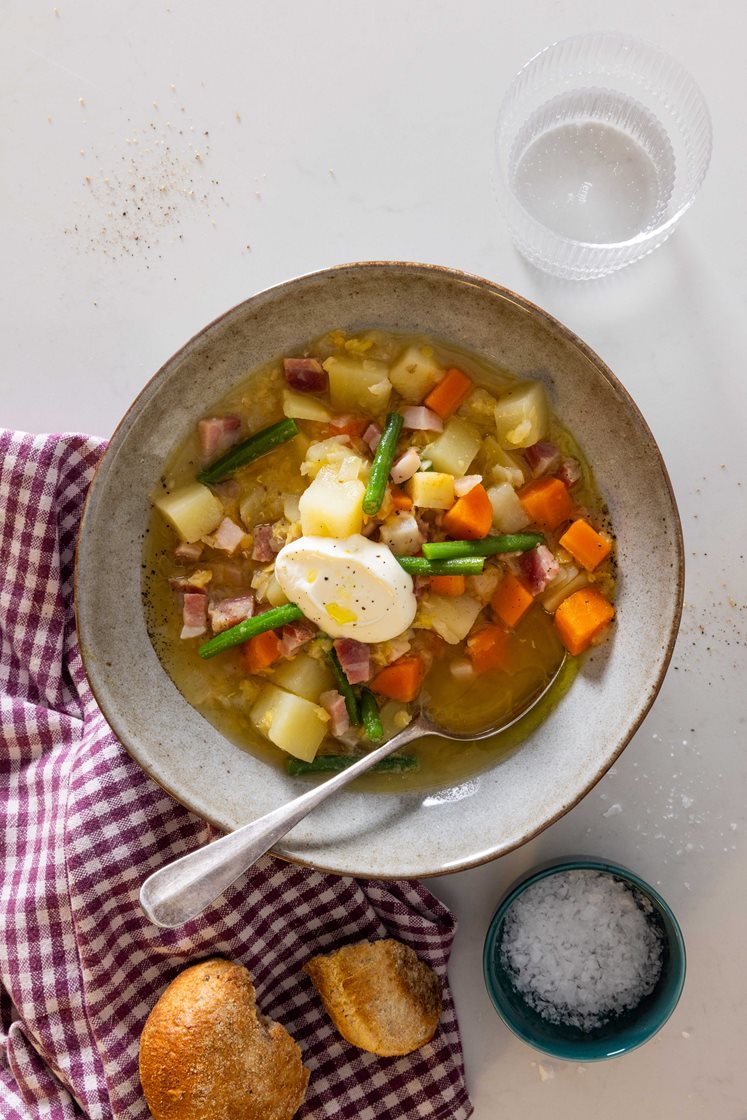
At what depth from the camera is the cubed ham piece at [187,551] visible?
3.14m

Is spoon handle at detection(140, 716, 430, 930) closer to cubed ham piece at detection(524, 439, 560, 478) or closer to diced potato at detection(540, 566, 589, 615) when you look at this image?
diced potato at detection(540, 566, 589, 615)

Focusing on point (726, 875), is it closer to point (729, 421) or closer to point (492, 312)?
point (729, 421)

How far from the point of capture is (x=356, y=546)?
3.00m

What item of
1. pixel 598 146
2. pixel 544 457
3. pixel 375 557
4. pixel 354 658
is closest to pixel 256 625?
Answer: pixel 354 658

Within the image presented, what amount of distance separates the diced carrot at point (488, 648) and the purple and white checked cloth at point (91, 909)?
93cm

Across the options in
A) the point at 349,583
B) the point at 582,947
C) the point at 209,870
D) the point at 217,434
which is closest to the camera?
the point at 209,870

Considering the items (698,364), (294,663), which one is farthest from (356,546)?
(698,364)

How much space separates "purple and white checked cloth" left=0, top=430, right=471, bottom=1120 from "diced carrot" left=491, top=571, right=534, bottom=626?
1.12 m

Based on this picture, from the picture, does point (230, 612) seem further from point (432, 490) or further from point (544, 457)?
point (544, 457)

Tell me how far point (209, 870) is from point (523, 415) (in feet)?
5.65

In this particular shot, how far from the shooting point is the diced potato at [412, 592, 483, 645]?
3145 millimetres

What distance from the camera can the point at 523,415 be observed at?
9.89ft

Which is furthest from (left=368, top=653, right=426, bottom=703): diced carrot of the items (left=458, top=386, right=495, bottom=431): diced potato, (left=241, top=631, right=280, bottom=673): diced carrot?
(left=458, top=386, right=495, bottom=431): diced potato

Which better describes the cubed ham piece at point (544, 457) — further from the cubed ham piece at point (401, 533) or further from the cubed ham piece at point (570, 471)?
the cubed ham piece at point (401, 533)
